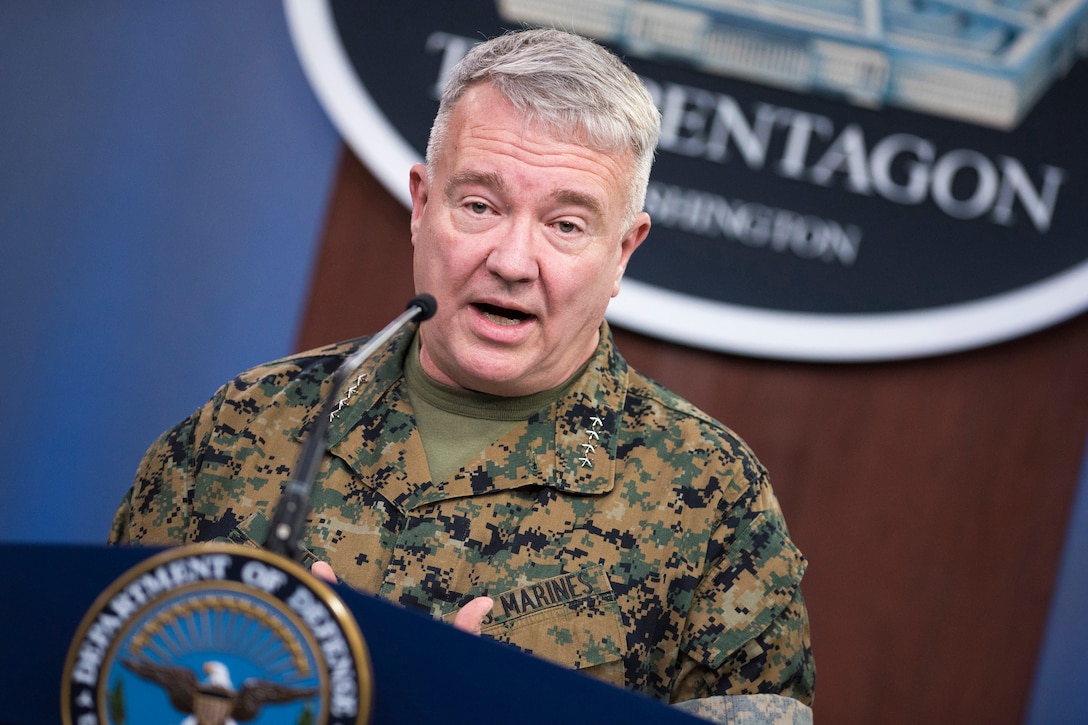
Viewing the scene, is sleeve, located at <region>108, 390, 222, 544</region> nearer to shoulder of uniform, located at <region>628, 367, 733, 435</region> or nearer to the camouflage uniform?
the camouflage uniform

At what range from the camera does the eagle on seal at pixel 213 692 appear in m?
0.66

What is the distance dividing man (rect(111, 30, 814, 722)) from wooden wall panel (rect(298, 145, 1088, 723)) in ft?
2.03

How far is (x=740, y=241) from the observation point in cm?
187

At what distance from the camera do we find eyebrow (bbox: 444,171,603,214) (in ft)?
3.88

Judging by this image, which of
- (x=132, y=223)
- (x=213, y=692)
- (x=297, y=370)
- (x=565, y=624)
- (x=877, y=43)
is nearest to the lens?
(x=213, y=692)

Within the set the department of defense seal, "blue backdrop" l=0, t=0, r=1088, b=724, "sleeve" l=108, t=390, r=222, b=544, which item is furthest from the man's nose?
"blue backdrop" l=0, t=0, r=1088, b=724

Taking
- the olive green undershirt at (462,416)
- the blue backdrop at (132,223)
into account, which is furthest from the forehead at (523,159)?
the blue backdrop at (132,223)

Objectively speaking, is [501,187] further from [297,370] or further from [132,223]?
[132,223]

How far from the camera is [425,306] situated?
988 millimetres

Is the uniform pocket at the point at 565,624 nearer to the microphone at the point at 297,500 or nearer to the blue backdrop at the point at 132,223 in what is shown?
the microphone at the point at 297,500

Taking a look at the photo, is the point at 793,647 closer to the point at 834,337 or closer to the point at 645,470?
the point at 645,470

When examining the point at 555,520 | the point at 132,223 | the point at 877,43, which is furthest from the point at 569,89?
the point at 132,223

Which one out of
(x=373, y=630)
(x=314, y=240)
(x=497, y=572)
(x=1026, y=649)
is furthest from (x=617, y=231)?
(x=1026, y=649)

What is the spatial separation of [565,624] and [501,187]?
43 centimetres
